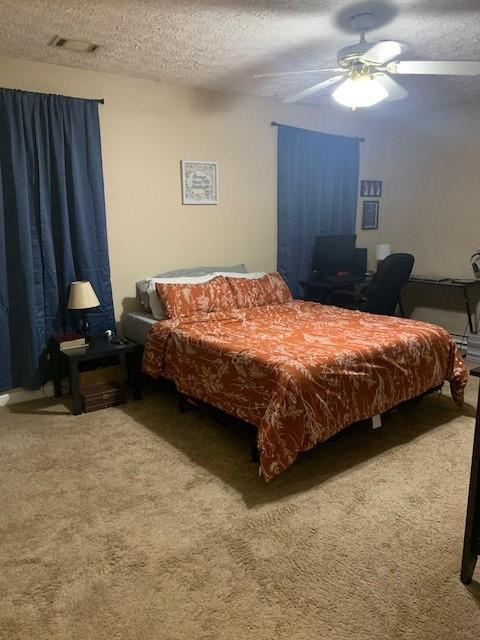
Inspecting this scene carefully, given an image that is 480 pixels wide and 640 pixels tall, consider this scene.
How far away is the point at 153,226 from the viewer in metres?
4.00

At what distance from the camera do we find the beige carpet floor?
1.58 m

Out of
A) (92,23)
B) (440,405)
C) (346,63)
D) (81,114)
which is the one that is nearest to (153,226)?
(81,114)

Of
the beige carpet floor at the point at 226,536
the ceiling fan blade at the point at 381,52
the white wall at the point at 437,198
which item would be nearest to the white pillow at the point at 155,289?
the beige carpet floor at the point at 226,536

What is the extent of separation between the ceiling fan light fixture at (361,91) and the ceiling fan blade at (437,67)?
0.15m

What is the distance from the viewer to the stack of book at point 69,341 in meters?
3.36

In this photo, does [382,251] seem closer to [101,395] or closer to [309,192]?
[309,192]

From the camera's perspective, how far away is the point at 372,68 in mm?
2697

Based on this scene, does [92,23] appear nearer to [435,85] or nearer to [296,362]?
[296,362]

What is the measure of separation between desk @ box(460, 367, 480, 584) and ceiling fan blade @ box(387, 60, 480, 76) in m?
1.75

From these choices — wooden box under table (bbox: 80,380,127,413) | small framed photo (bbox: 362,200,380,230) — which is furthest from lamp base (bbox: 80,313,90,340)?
small framed photo (bbox: 362,200,380,230)

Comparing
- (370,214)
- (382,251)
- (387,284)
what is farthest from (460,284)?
(370,214)

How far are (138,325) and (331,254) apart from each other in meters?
2.25

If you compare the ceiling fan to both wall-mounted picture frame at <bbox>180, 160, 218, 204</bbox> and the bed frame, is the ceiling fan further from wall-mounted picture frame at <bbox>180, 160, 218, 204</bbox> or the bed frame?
the bed frame

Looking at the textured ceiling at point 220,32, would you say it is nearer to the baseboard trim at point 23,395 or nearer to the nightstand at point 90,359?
the nightstand at point 90,359
